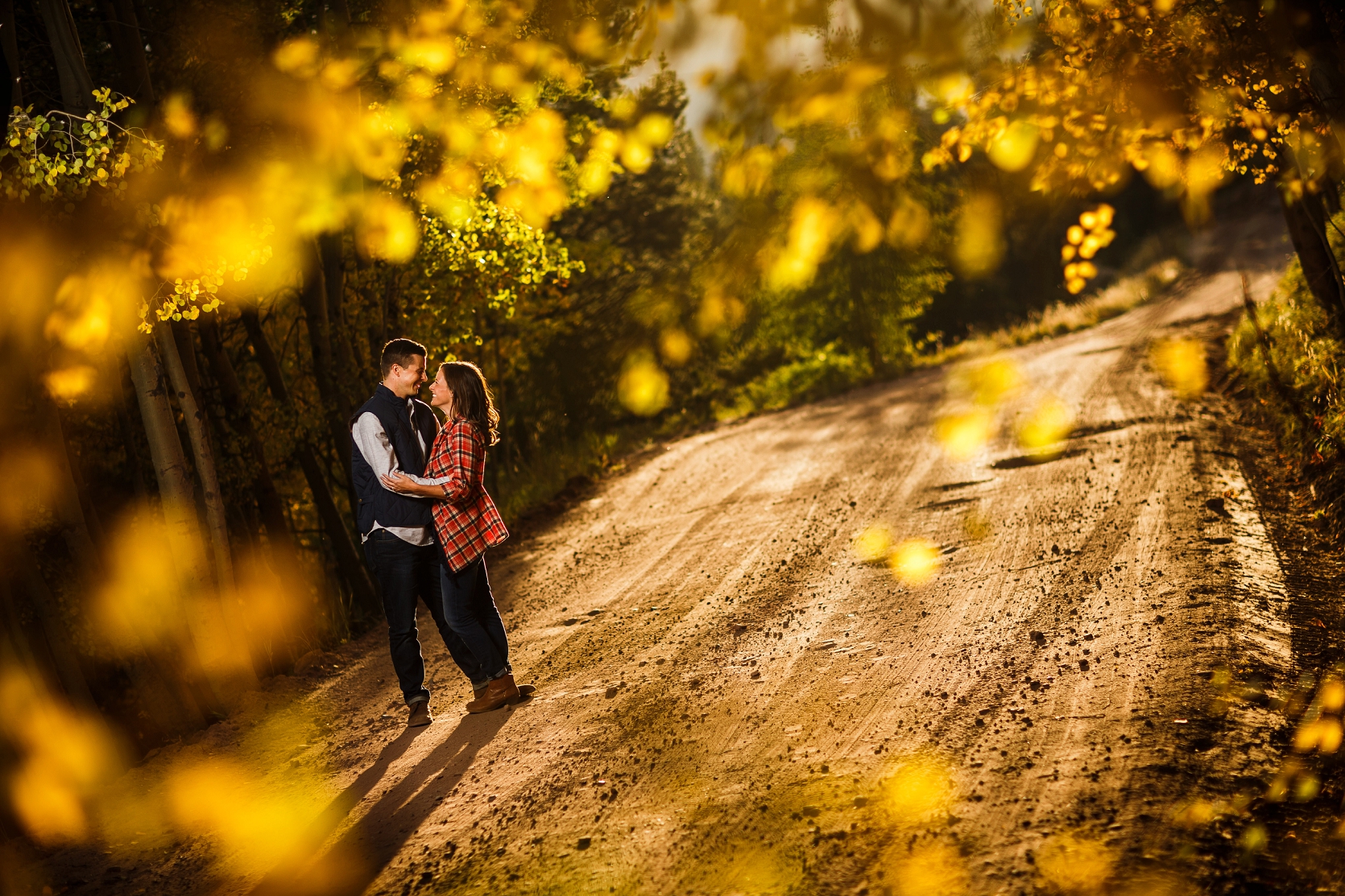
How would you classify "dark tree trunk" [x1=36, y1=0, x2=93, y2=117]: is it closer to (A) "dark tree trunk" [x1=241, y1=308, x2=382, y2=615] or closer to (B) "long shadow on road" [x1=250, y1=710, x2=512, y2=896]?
(B) "long shadow on road" [x1=250, y1=710, x2=512, y2=896]

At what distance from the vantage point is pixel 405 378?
5.90 m

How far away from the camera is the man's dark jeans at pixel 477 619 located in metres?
5.97

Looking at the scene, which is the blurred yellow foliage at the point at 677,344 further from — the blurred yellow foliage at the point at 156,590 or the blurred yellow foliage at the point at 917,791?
the blurred yellow foliage at the point at 156,590

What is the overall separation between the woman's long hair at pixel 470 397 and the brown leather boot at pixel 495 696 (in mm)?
1520

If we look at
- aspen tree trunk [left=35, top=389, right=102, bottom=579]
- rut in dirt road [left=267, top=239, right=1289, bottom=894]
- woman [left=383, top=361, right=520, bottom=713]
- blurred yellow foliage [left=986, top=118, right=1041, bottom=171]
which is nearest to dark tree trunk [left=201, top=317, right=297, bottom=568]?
aspen tree trunk [left=35, top=389, right=102, bottom=579]

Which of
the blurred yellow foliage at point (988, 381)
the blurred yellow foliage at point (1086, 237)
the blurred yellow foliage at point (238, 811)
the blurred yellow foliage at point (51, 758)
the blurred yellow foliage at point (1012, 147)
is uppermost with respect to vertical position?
the blurred yellow foliage at point (1012, 147)

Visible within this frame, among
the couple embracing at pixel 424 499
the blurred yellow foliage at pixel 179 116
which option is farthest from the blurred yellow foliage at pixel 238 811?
the blurred yellow foliage at pixel 179 116

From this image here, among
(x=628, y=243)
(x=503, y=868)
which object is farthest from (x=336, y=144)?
(x=628, y=243)

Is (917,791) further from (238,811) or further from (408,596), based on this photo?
(238,811)

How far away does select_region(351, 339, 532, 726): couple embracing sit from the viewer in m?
5.81

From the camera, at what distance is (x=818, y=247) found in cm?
221

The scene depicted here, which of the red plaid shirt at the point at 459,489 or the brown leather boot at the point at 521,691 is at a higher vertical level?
the red plaid shirt at the point at 459,489

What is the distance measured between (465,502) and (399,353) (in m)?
0.98

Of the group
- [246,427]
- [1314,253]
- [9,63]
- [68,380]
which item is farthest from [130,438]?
[1314,253]
